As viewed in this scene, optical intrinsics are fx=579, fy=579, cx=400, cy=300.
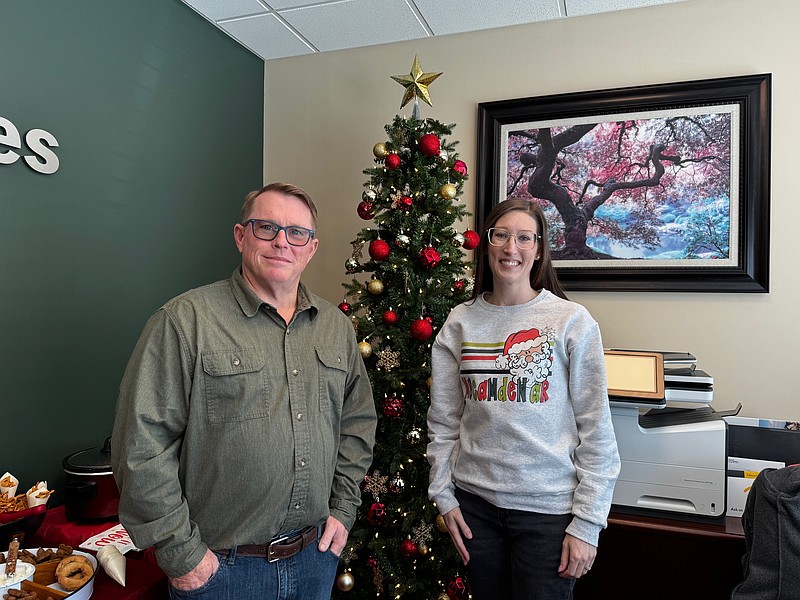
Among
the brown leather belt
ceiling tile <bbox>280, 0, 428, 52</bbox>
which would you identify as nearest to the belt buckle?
the brown leather belt

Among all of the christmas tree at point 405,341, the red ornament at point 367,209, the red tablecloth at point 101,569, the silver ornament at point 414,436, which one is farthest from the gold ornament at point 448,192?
the red tablecloth at point 101,569

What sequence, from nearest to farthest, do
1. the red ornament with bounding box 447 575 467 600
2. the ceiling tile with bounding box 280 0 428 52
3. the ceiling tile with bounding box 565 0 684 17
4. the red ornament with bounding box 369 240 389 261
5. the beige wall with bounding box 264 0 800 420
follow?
the red ornament with bounding box 447 575 467 600, the red ornament with bounding box 369 240 389 261, the beige wall with bounding box 264 0 800 420, the ceiling tile with bounding box 565 0 684 17, the ceiling tile with bounding box 280 0 428 52

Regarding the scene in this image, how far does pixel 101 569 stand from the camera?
1.63 metres

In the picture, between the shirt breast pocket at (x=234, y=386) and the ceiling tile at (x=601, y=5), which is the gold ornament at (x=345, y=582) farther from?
the ceiling tile at (x=601, y=5)

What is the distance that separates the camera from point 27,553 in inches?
61.8

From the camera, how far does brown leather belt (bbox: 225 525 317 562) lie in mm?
1339

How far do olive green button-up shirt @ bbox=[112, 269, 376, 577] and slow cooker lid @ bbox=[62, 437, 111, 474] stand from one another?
0.60 m

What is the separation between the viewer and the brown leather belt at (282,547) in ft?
4.39

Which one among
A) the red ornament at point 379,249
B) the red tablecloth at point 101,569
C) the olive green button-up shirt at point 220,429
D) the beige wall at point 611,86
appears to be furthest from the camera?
the beige wall at point 611,86

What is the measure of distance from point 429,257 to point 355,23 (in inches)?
52.8

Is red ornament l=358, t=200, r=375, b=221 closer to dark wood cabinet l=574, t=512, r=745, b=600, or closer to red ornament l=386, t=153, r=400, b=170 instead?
red ornament l=386, t=153, r=400, b=170

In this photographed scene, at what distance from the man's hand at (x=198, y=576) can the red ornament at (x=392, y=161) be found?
1.53 metres

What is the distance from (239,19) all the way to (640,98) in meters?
1.88

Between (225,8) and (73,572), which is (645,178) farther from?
(73,572)
